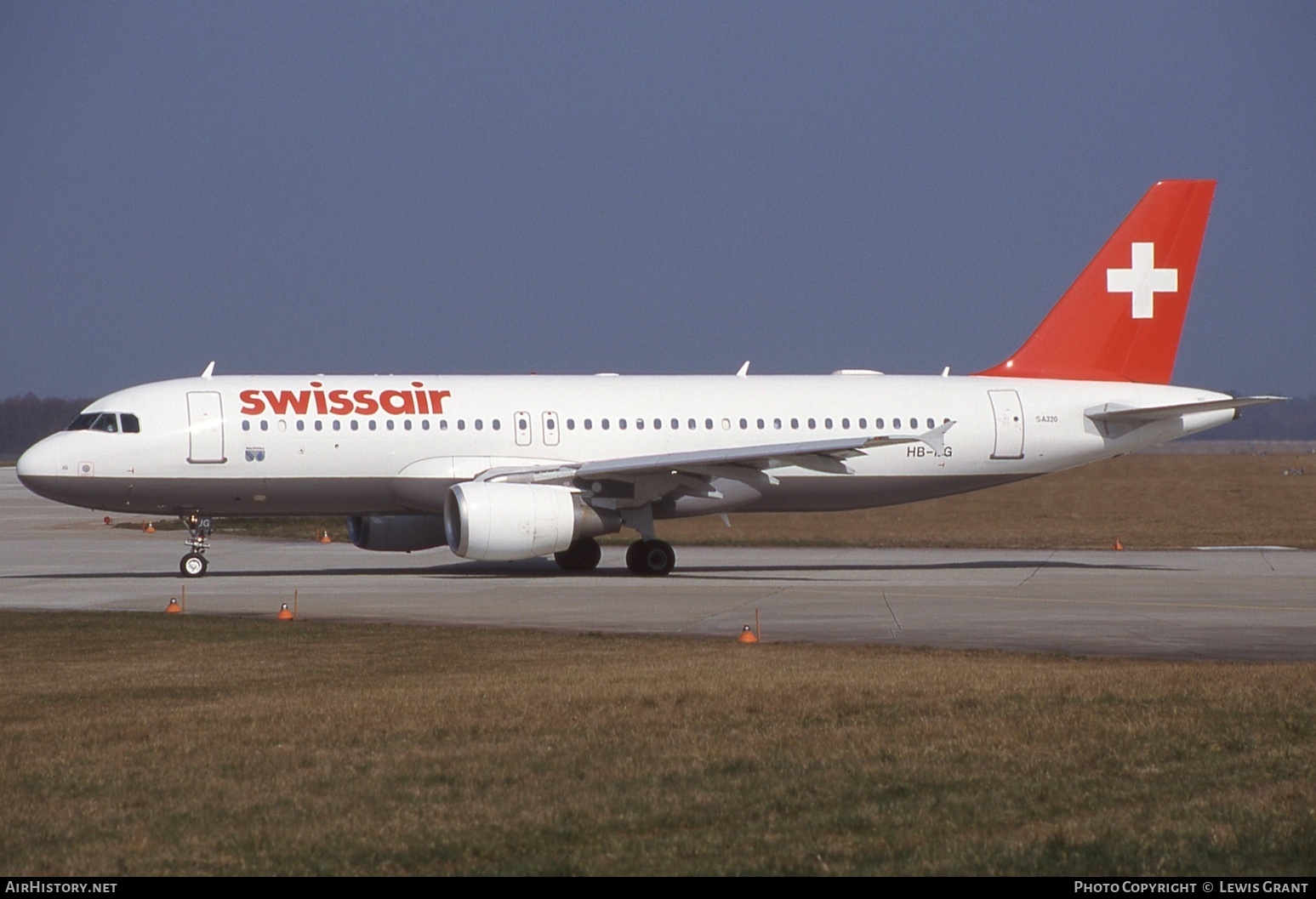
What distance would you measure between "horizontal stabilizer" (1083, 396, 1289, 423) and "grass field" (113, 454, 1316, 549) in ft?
17.6

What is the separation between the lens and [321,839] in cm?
723

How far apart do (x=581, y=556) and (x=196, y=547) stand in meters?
7.05

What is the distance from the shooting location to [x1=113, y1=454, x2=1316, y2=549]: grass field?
35.8 m

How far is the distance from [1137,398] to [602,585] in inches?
495

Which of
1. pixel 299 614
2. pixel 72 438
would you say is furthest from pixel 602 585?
pixel 72 438

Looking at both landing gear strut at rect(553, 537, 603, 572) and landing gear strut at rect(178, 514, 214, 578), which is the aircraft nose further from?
landing gear strut at rect(553, 537, 603, 572)

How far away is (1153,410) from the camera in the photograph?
29.7 m

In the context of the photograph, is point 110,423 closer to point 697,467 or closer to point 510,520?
point 510,520

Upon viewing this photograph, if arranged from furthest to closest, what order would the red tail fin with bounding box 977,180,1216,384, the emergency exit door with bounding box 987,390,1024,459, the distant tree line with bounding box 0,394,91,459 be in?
the distant tree line with bounding box 0,394,91,459 < the red tail fin with bounding box 977,180,1216,384 < the emergency exit door with bounding box 987,390,1024,459

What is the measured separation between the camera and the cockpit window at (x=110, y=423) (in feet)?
87.2

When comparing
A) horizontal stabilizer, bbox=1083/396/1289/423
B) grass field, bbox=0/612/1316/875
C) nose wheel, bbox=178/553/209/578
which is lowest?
grass field, bbox=0/612/1316/875

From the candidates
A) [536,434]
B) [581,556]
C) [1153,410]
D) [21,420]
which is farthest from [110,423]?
[21,420]

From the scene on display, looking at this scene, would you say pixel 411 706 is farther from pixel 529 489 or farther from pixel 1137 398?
pixel 1137 398

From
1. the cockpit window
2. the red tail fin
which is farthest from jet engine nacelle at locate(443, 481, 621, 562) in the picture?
the red tail fin
